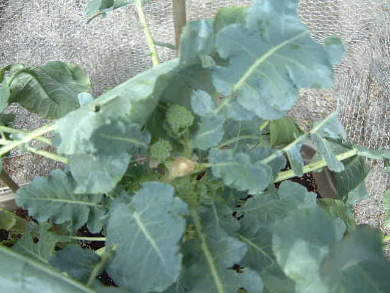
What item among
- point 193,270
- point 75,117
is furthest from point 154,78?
point 193,270

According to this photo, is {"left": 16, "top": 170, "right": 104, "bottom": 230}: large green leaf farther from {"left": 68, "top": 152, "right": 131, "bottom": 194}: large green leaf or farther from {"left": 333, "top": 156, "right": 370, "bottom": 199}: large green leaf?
{"left": 333, "top": 156, "right": 370, "bottom": 199}: large green leaf

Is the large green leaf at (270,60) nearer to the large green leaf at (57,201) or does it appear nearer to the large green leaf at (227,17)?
the large green leaf at (227,17)

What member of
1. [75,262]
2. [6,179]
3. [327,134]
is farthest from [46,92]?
[327,134]

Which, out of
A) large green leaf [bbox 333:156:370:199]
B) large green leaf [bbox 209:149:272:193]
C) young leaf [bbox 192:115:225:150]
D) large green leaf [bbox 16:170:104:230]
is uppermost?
young leaf [bbox 192:115:225:150]

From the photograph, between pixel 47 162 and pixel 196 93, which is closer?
pixel 196 93

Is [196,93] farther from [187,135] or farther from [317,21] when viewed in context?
[317,21]

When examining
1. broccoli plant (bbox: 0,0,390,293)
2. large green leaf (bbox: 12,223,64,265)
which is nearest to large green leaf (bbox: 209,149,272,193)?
broccoli plant (bbox: 0,0,390,293)
